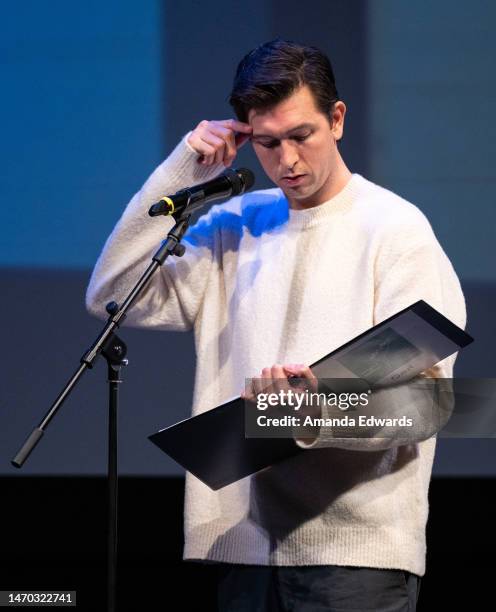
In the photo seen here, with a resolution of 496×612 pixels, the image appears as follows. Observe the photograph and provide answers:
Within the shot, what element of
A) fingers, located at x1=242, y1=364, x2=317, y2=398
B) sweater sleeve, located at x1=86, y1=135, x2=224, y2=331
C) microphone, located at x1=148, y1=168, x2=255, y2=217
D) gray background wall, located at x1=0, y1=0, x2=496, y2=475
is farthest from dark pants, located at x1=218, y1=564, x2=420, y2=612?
gray background wall, located at x1=0, y1=0, x2=496, y2=475

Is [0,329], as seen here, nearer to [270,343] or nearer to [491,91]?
[270,343]

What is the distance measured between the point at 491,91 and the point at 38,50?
1336 mm

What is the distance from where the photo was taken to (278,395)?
1.53 m

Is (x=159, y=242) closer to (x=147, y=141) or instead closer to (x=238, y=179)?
(x=238, y=179)

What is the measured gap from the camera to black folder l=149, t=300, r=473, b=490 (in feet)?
4.83

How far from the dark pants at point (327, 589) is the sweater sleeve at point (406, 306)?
243 mm

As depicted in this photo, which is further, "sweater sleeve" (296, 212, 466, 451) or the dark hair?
the dark hair

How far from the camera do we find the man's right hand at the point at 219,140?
193cm

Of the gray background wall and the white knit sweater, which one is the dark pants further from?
the gray background wall

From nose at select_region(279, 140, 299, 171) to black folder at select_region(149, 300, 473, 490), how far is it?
0.48 m

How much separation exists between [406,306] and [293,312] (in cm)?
25

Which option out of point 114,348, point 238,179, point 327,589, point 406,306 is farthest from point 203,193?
point 327,589

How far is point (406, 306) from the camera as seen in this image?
1.69 meters

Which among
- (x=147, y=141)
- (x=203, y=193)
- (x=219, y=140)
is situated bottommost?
(x=203, y=193)
